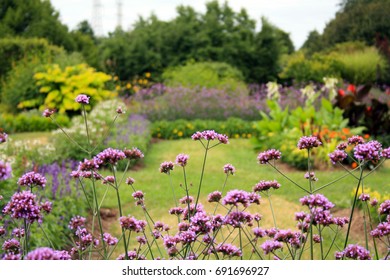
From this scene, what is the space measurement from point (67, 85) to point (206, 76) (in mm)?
2333

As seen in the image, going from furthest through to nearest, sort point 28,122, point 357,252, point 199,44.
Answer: point 28,122 < point 199,44 < point 357,252

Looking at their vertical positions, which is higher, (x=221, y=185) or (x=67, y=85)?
(x=67, y=85)

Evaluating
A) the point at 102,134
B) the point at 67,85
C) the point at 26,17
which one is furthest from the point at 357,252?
the point at 67,85

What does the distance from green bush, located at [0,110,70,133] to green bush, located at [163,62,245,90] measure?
144 cm

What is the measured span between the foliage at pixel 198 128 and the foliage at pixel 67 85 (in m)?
1.64

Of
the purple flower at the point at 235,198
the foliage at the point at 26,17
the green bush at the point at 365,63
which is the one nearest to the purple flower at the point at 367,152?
the purple flower at the point at 235,198

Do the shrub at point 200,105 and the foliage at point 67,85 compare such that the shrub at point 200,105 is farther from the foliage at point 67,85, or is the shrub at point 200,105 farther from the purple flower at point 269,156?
the purple flower at point 269,156

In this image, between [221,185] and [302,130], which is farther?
[302,130]

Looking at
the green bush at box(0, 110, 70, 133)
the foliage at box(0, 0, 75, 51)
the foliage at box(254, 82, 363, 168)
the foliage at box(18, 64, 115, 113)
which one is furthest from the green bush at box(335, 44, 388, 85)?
the foliage at box(18, 64, 115, 113)

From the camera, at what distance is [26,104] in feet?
22.3

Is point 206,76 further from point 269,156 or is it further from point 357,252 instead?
point 357,252

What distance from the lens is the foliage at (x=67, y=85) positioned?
7.09 m

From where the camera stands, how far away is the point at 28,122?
20.6 feet

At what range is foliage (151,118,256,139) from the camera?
520 centimetres
